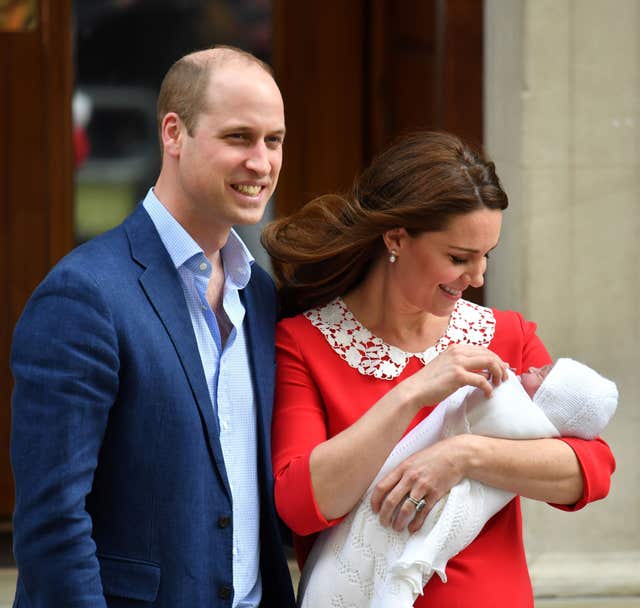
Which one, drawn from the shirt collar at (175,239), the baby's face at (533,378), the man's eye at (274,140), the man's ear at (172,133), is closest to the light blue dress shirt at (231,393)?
the shirt collar at (175,239)

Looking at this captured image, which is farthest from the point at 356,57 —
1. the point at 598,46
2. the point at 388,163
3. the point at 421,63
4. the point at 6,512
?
the point at 388,163

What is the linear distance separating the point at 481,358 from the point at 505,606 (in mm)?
541

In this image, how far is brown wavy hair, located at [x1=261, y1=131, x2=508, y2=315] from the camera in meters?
2.86

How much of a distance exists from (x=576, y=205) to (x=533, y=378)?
214cm

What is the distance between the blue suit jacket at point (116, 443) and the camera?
229 centimetres

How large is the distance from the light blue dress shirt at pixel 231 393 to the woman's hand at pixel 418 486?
27 cm

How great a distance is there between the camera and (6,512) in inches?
235

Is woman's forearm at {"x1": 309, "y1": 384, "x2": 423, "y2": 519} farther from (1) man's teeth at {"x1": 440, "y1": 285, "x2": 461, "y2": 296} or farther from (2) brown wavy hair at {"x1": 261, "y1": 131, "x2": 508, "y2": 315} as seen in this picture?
(2) brown wavy hair at {"x1": 261, "y1": 131, "x2": 508, "y2": 315}

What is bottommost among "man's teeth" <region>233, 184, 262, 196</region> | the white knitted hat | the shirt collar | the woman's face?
the white knitted hat

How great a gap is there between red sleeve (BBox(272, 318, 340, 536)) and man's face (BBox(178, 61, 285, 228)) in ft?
1.48

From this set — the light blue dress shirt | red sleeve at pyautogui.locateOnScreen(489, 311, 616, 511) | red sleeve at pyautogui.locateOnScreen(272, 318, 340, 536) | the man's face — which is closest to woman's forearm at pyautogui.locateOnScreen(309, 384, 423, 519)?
red sleeve at pyautogui.locateOnScreen(272, 318, 340, 536)

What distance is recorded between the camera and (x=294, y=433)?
2.76m

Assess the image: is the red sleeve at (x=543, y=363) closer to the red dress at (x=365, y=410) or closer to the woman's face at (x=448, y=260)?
the red dress at (x=365, y=410)

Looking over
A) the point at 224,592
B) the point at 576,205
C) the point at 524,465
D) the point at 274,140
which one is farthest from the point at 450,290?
the point at 576,205
